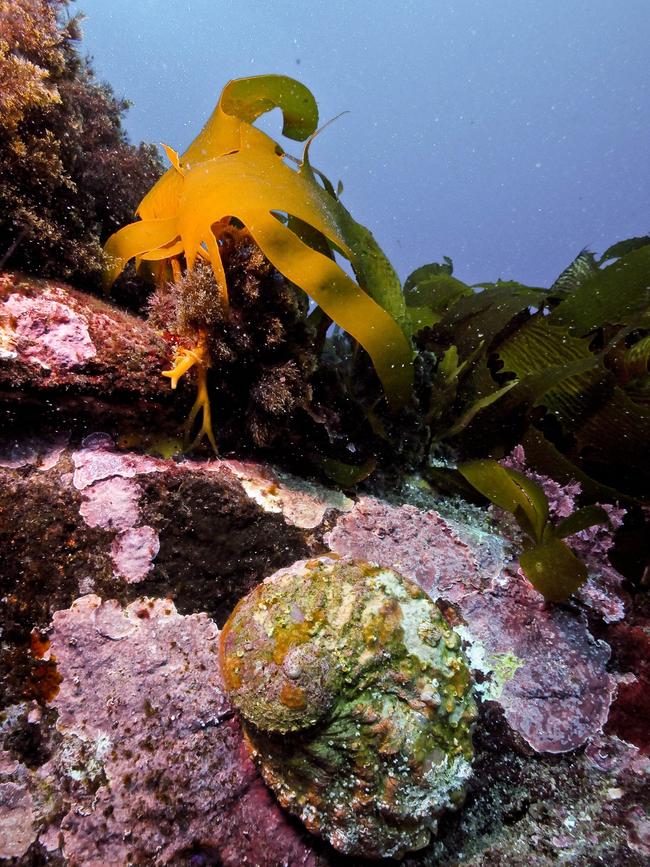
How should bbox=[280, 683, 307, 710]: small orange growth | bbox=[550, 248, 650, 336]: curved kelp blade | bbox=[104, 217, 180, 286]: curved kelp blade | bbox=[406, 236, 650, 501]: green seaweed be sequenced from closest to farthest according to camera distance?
bbox=[280, 683, 307, 710]: small orange growth < bbox=[104, 217, 180, 286]: curved kelp blade < bbox=[406, 236, 650, 501]: green seaweed < bbox=[550, 248, 650, 336]: curved kelp blade

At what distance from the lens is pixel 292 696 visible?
1.36 metres

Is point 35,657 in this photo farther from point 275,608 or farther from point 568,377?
point 568,377

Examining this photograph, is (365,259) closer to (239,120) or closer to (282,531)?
(239,120)

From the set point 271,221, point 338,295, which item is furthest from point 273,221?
point 338,295

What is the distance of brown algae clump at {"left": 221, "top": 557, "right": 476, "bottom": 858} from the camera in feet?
4.50

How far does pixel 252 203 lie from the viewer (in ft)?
6.18

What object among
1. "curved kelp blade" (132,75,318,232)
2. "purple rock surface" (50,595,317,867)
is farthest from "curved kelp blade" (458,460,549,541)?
"curved kelp blade" (132,75,318,232)

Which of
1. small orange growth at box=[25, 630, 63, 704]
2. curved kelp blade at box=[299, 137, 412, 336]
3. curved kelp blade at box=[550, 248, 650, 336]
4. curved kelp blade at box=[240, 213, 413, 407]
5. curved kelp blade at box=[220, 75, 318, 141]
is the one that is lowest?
small orange growth at box=[25, 630, 63, 704]

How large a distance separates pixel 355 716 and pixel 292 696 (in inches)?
8.0

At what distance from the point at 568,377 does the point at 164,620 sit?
2.04 meters

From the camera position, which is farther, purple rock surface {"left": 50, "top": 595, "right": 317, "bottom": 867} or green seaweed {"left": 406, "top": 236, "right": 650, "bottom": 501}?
green seaweed {"left": 406, "top": 236, "right": 650, "bottom": 501}

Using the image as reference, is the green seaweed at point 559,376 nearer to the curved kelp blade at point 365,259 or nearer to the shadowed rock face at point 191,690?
the curved kelp blade at point 365,259

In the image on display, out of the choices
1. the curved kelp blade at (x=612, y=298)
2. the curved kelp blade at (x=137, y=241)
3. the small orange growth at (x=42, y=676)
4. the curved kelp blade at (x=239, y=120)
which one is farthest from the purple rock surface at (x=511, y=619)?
the curved kelp blade at (x=239, y=120)

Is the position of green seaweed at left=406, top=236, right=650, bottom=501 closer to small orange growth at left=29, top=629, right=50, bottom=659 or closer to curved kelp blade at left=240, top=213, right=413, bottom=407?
curved kelp blade at left=240, top=213, right=413, bottom=407
